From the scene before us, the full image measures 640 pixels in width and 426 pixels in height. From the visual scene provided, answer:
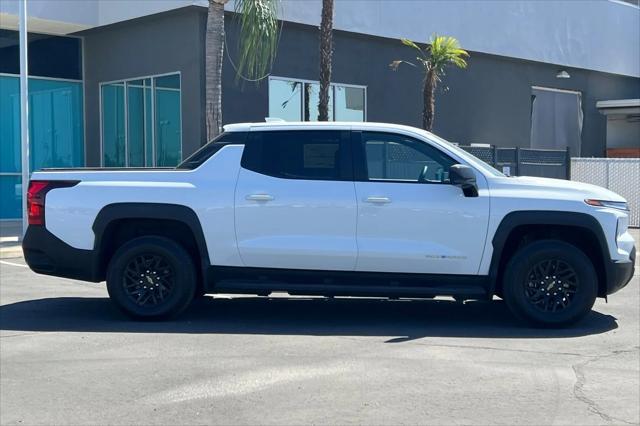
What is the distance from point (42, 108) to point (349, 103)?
7.96 meters

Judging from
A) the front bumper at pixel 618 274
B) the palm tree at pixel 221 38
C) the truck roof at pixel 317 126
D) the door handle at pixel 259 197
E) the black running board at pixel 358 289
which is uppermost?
the palm tree at pixel 221 38

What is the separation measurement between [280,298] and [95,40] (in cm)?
1415

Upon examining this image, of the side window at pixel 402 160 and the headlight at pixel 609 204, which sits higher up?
the side window at pixel 402 160

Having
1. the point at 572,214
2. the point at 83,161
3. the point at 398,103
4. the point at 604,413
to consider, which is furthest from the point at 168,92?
the point at 604,413

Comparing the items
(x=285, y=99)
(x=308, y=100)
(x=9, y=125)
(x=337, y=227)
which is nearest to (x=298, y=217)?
(x=337, y=227)

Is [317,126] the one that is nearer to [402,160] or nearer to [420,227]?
[402,160]

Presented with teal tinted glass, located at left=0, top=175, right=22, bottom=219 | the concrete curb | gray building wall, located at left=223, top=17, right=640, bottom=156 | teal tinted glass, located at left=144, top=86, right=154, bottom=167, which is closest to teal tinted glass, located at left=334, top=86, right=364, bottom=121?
gray building wall, located at left=223, top=17, right=640, bottom=156

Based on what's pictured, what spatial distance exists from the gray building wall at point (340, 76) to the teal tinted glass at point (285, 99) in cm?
22

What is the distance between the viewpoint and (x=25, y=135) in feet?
52.5

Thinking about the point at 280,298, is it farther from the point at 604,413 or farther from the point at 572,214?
the point at 604,413

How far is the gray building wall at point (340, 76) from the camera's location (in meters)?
19.3

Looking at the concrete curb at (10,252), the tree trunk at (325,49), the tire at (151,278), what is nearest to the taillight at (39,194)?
the tire at (151,278)

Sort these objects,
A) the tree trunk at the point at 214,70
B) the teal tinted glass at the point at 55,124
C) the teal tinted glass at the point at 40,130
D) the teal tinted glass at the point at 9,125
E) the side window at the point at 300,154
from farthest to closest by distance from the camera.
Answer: the teal tinted glass at the point at 55,124 < the teal tinted glass at the point at 40,130 < the teal tinted glass at the point at 9,125 < the tree trunk at the point at 214,70 < the side window at the point at 300,154

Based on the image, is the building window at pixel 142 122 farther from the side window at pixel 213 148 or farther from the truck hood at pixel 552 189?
the truck hood at pixel 552 189
